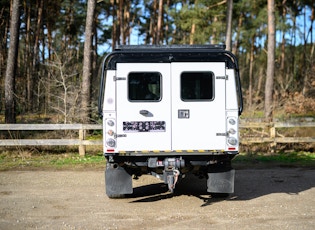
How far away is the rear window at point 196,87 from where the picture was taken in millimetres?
7590

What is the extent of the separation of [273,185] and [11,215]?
237 inches

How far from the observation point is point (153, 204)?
313 inches

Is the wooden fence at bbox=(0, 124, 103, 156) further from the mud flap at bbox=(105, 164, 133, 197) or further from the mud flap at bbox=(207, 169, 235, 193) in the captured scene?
the mud flap at bbox=(207, 169, 235, 193)

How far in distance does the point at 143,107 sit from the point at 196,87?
40.4 inches

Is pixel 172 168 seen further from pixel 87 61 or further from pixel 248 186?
pixel 87 61

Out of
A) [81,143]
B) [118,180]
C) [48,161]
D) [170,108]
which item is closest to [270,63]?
[81,143]

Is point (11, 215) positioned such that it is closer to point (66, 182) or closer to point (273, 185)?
point (66, 182)

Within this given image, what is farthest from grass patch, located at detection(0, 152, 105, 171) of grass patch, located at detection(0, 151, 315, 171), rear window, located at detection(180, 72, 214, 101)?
rear window, located at detection(180, 72, 214, 101)

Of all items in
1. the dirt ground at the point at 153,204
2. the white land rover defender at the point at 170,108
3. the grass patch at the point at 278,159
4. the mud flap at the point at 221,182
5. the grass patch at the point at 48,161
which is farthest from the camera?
the grass patch at the point at 278,159

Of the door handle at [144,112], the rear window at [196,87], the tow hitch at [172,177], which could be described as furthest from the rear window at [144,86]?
the tow hitch at [172,177]

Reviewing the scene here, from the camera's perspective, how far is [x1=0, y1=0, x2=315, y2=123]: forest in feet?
55.9

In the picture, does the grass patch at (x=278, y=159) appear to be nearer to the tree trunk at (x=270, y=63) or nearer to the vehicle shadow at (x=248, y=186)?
the vehicle shadow at (x=248, y=186)

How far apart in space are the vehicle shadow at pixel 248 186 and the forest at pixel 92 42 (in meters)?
6.77

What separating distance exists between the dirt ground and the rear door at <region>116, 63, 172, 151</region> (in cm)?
121
